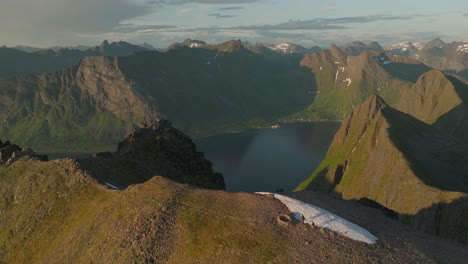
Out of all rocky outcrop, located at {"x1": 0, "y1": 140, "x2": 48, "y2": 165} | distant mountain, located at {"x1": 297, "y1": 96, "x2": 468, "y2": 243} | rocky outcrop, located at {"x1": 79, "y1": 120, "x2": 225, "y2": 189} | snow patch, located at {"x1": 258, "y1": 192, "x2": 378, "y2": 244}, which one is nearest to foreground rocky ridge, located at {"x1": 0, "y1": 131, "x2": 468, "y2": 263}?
snow patch, located at {"x1": 258, "y1": 192, "x2": 378, "y2": 244}

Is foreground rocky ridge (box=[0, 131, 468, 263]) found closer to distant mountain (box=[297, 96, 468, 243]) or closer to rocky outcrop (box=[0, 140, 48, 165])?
→ rocky outcrop (box=[0, 140, 48, 165])

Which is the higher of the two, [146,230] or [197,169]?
[146,230]

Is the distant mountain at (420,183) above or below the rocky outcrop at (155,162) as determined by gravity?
below

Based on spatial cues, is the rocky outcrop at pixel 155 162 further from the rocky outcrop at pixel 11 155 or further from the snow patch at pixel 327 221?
the snow patch at pixel 327 221

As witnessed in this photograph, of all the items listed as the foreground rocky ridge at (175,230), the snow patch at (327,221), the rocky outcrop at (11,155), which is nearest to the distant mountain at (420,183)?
the snow patch at (327,221)

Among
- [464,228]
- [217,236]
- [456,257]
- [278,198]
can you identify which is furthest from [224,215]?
[464,228]

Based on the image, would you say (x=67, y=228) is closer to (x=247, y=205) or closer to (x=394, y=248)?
(x=247, y=205)

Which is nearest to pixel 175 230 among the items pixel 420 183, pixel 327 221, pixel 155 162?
pixel 327 221
